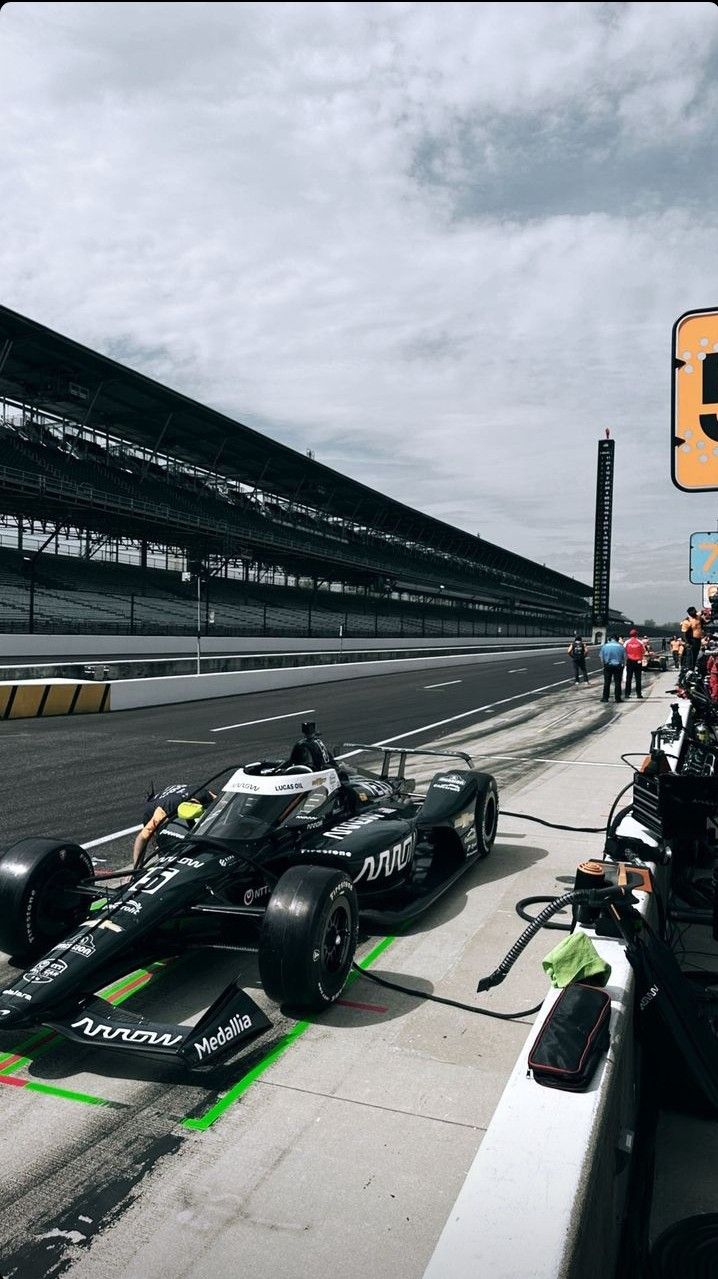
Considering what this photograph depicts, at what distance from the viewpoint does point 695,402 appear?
2367mm

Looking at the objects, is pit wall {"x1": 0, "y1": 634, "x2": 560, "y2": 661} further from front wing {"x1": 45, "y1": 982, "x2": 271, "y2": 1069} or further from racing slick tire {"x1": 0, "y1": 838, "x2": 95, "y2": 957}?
front wing {"x1": 45, "y1": 982, "x2": 271, "y2": 1069}

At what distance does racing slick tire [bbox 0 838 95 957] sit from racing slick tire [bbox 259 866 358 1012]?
1424mm

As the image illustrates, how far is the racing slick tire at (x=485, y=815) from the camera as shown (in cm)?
702

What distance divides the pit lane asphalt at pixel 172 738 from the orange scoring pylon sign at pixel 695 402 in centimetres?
530

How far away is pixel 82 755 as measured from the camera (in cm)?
1240

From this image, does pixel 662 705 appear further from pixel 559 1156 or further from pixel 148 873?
pixel 559 1156

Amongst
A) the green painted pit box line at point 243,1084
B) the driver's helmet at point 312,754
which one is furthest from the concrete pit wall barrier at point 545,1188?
the driver's helmet at point 312,754

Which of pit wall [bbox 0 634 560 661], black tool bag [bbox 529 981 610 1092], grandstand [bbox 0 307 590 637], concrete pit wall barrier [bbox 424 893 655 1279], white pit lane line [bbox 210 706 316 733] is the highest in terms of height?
grandstand [bbox 0 307 590 637]

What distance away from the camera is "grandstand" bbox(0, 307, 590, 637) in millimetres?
36938

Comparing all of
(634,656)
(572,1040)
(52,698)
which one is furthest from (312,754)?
(634,656)

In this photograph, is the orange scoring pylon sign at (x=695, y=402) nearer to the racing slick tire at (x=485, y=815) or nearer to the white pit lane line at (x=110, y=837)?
the racing slick tire at (x=485, y=815)

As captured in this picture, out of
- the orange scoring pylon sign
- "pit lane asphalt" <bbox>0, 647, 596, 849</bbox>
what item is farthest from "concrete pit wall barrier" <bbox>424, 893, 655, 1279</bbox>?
"pit lane asphalt" <bbox>0, 647, 596, 849</bbox>

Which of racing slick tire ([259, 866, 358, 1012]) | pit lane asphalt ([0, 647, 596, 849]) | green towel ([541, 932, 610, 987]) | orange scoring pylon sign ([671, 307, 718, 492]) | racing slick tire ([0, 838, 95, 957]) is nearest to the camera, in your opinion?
orange scoring pylon sign ([671, 307, 718, 492])

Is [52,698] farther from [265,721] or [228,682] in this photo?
[228,682]
